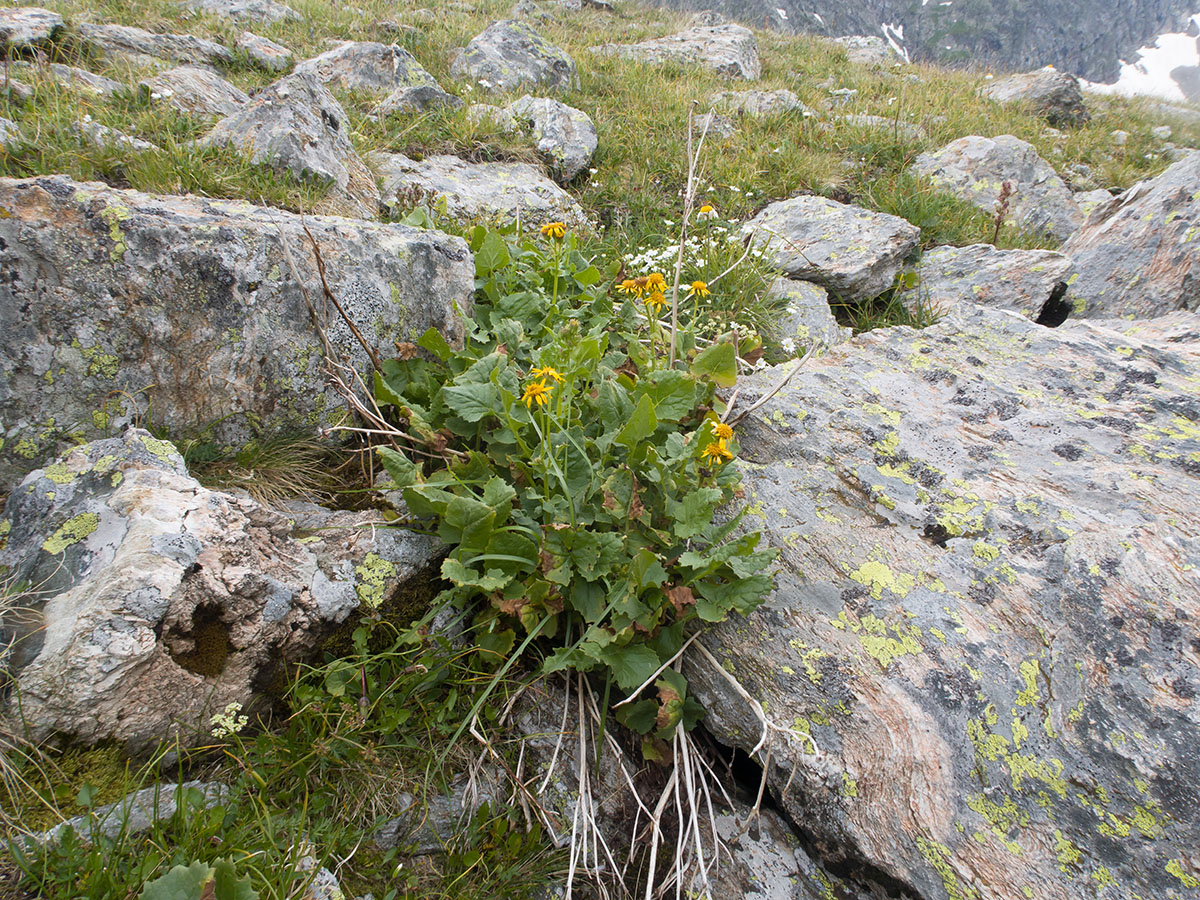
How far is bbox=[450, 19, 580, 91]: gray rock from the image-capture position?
31.3 ft

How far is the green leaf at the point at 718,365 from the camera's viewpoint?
3414mm

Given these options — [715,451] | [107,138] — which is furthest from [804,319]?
[107,138]

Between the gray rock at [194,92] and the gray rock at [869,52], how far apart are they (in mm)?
17197

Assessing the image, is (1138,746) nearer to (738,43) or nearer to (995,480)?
(995,480)

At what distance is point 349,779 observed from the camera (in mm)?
2275

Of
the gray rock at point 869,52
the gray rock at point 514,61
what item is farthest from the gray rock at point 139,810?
the gray rock at point 869,52

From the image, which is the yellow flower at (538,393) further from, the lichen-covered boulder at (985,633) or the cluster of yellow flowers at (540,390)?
the lichen-covered boulder at (985,633)

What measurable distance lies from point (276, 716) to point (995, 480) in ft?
10.7

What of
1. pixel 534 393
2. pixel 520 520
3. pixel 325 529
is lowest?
pixel 325 529

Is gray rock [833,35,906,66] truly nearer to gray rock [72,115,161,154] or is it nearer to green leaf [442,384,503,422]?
gray rock [72,115,161,154]

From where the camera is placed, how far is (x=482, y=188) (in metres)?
5.93

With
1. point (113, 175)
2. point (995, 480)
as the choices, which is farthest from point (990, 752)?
point (113, 175)

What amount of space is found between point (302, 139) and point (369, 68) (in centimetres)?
469

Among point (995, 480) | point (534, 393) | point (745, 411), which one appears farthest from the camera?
point (745, 411)
